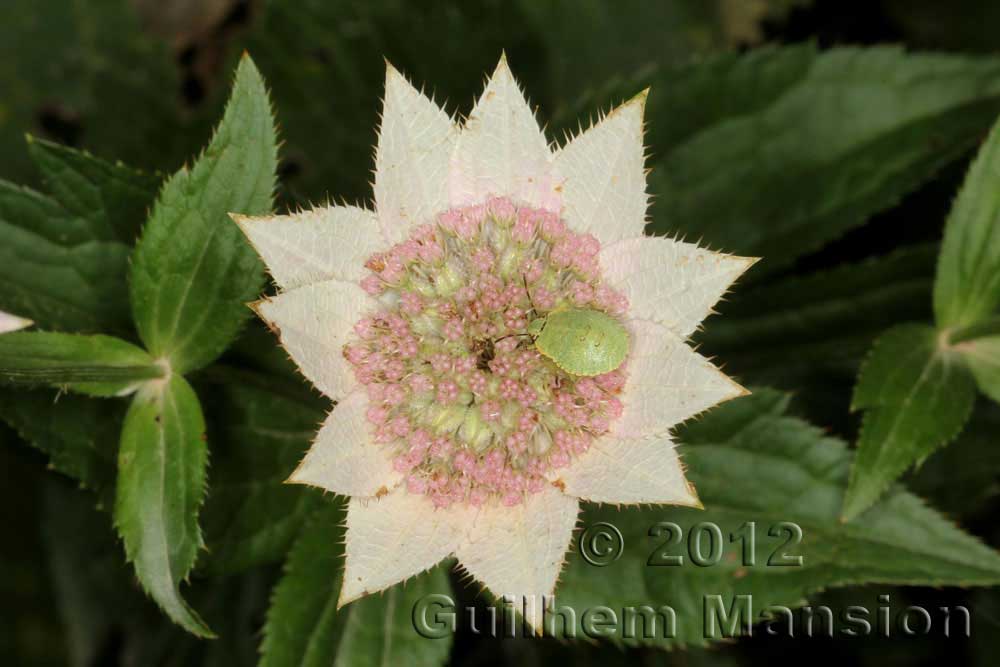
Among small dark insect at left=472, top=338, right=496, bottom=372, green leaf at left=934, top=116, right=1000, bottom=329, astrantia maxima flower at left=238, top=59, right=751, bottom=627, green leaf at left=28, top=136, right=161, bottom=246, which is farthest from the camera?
green leaf at left=934, top=116, right=1000, bottom=329

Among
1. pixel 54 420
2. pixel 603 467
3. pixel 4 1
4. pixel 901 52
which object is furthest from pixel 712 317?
pixel 4 1

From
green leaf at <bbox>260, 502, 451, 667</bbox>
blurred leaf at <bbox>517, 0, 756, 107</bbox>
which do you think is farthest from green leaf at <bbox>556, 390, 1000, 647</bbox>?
blurred leaf at <bbox>517, 0, 756, 107</bbox>

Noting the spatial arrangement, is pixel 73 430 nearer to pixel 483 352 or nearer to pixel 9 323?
pixel 9 323

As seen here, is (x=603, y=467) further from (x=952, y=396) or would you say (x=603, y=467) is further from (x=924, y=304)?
(x=924, y=304)

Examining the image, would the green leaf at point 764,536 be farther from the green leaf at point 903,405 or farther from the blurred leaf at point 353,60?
the blurred leaf at point 353,60

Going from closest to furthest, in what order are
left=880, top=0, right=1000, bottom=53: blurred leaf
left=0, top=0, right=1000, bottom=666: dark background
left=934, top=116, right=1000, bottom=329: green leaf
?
1. left=934, top=116, right=1000, bottom=329: green leaf
2. left=0, top=0, right=1000, bottom=666: dark background
3. left=880, top=0, right=1000, bottom=53: blurred leaf

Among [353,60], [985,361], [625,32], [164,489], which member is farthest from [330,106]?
[985,361]

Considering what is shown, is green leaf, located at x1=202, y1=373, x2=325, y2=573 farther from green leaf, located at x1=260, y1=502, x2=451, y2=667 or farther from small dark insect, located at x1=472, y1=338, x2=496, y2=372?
small dark insect, located at x1=472, y1=338, x2=496, y2=372

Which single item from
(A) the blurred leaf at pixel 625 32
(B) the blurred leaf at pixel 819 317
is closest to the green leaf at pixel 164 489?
(B) the blurred leaf at pixel 819 317
